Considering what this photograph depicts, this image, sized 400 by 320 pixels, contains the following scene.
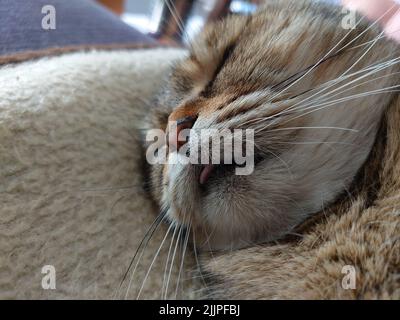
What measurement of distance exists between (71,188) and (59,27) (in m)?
0.50

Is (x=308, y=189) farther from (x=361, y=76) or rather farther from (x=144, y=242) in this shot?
(x=144, y=242)

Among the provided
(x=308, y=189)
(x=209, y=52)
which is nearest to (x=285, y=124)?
(x=308, y=189)

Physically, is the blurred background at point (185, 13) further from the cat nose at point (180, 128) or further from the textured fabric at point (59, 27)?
the cat nose at point (180, 128)

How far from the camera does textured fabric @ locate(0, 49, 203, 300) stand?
2.34 feet

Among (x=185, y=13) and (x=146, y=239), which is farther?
(x=185, y=13)

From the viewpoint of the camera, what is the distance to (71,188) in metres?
0.81

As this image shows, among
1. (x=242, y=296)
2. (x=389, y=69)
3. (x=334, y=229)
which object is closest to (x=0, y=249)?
(x=242, y=296)

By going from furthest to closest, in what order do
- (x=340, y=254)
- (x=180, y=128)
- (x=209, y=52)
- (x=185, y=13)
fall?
(x=185, y=13)
(x=209, y=52)
(x=180, y=128)
(x=340, y=254)

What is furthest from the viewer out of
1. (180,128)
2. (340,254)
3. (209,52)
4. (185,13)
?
(185,13)

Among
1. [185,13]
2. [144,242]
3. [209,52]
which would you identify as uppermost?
[185,13]

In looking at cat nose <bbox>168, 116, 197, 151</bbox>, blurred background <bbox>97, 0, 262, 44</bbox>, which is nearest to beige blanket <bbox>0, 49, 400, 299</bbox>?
cat nose <bbox>168, 116, 197, 151</bbox>

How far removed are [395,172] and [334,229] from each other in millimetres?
140
